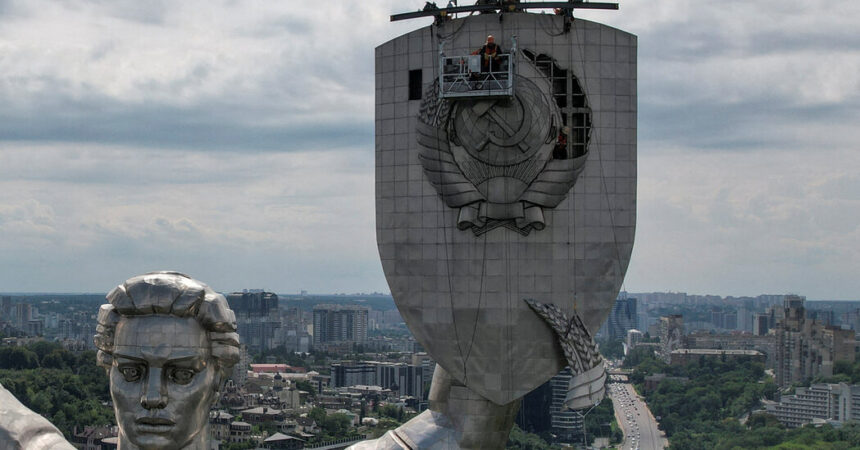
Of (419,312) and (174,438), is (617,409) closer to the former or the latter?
(419,312)

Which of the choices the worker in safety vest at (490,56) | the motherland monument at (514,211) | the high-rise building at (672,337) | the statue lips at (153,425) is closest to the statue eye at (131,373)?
the statue lips at (153,425)

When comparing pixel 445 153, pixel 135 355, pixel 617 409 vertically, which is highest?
pixel 445 153

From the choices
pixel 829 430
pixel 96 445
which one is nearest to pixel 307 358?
pixel 829 430

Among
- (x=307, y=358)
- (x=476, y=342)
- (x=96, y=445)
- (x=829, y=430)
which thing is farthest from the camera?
(x=307, y=358)

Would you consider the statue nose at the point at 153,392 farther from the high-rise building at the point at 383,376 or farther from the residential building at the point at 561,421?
the high-rise building at the point at 383,376

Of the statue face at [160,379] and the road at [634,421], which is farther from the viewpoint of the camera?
the road at [634,421]

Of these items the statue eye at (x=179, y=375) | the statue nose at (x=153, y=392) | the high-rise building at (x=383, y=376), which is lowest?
the high-rise building at (x=383, y=376)

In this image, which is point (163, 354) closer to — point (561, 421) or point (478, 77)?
point (478, 77)
